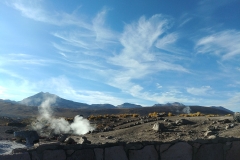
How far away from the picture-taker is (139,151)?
16.2ft

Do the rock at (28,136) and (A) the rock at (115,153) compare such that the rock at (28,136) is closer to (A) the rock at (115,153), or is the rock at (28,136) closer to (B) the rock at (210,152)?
(A) the rock at (115,153)

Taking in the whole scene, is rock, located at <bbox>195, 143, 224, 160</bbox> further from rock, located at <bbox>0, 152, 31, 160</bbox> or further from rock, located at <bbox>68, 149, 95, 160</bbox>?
rock, located at <bbox>0, 152, 31, 160</bbox>

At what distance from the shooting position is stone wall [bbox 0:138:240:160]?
4.41 metres

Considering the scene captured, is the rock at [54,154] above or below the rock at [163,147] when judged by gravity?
below

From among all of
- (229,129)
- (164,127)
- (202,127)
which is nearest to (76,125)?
(164,127)

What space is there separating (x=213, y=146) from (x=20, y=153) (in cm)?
345

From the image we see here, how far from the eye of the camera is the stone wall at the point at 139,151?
441 centimetres

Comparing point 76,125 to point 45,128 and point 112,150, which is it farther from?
point 112,150

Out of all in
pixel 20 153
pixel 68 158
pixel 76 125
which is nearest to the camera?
pixel 20 153

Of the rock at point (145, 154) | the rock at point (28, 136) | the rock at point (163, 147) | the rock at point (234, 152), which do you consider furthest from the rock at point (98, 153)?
the rock at point (28, 136)

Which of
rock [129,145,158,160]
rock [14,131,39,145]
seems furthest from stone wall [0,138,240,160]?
rock [14,131,39,145]

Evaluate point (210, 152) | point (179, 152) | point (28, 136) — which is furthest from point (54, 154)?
point (28, 136)

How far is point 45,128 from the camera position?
2602 cm

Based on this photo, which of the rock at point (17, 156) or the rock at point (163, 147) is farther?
the rock at point (163, 147)
